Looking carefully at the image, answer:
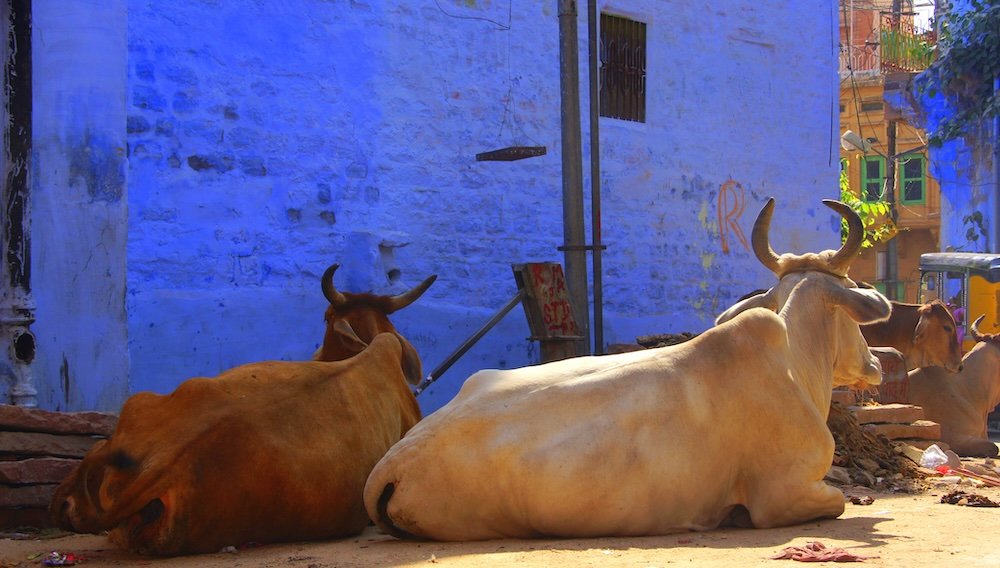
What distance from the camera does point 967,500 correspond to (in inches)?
261

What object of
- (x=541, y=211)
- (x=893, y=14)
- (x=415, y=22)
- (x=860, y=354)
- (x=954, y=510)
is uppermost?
(x=893, y=14)

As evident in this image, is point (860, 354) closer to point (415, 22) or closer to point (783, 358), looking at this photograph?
point (783, 358)

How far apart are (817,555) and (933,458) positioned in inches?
183

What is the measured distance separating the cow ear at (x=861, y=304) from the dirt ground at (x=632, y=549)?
1093mm

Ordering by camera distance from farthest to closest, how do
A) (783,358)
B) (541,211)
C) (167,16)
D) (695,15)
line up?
(695,15)
(541,211)
(167,16)
(783,358)

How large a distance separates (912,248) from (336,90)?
87.5 feet

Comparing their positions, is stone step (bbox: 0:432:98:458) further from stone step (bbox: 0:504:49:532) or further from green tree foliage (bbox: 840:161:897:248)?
green tree foliage (bbox: 840:161:897:248)

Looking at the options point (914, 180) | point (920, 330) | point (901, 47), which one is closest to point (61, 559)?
point (920, 330)

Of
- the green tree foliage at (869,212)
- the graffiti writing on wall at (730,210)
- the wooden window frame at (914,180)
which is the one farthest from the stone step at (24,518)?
the wooden window frame at (914,180)

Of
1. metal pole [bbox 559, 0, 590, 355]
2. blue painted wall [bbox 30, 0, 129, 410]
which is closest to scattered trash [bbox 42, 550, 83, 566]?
blue painted wall [bbox 30, 0, 129, 410]

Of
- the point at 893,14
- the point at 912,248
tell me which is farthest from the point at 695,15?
the point at 912,248

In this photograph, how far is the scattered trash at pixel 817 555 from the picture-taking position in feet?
14.9

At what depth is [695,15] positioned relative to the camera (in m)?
13.2

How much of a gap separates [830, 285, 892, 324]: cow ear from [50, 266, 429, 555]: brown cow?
260 cm
